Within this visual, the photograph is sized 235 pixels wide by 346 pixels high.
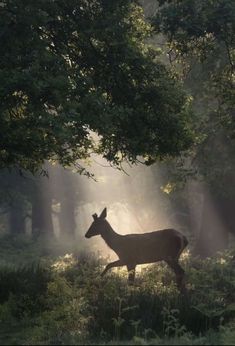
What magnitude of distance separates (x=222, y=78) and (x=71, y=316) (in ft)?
28.8

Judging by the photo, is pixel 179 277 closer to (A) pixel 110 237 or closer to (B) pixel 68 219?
(A) pixel 110 237

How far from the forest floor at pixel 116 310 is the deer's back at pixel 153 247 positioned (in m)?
0.72

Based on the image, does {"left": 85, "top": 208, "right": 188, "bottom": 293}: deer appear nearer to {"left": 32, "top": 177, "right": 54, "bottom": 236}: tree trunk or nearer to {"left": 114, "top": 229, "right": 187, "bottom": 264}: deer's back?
{"left": 114, "top": 229, "right": 187, "bottom": 264}: deer's back

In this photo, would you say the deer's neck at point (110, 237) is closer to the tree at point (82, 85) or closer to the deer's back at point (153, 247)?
the deer's back at point (153, 247)

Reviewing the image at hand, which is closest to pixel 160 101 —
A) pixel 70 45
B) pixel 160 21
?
pixel 160 21

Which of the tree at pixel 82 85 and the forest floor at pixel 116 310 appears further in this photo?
the tree at pixel 82 85

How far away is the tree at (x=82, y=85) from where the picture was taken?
12.2 m

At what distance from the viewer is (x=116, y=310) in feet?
35.0

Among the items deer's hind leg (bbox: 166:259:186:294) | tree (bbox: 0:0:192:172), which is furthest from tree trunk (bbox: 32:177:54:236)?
tree (bbox: 0:0:192:172)

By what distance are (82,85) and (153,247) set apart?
5.47m

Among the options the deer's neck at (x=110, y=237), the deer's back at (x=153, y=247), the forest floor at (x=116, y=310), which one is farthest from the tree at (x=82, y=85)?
the forest floor at (x=116, y=310)

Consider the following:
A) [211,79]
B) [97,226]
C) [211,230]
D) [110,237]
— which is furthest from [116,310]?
[211,230]

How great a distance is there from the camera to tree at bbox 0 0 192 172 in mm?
12195

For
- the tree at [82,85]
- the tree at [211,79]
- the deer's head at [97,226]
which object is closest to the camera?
the tree at [82,85]
